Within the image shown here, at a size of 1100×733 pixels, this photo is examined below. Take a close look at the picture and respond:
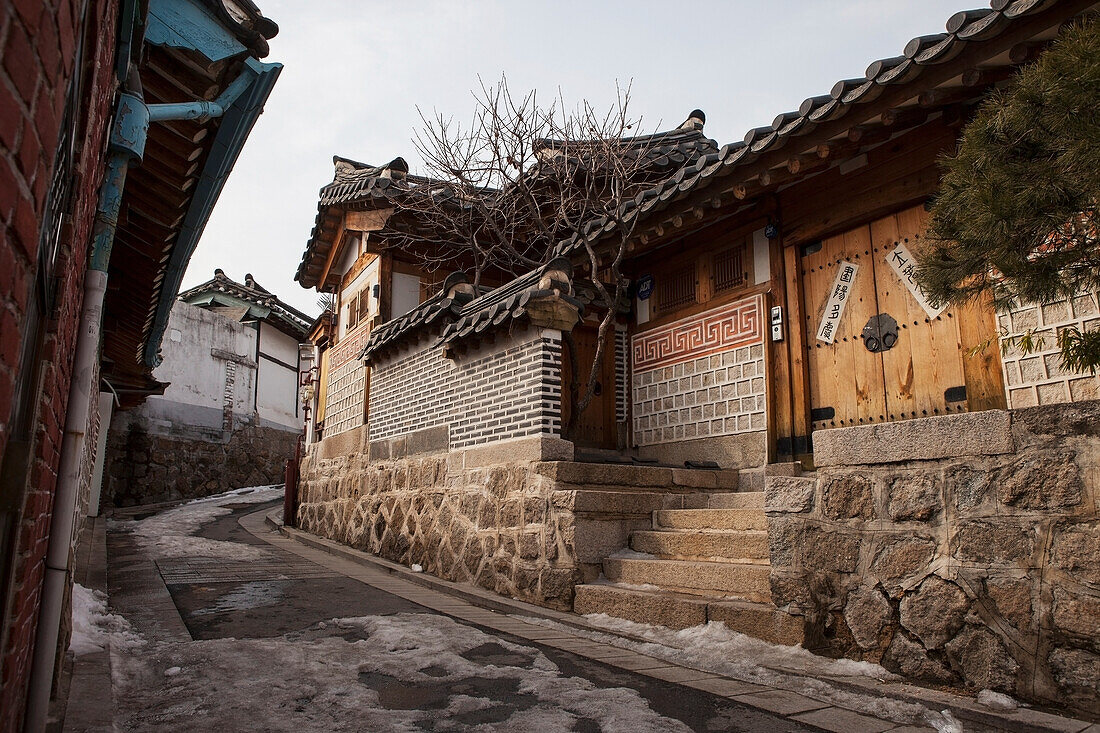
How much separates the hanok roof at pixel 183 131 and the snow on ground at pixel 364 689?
2.95 meters

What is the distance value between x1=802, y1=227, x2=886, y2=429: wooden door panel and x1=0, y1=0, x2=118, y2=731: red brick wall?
6119mm

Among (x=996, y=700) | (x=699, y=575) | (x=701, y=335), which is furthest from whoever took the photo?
(x=701, y=335)

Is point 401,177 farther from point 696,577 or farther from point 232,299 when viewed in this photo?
point 232,299

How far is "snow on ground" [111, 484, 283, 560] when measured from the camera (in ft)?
32.9

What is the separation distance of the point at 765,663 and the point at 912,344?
335 cm

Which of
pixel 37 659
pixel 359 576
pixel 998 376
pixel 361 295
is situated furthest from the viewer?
pixel 361 295

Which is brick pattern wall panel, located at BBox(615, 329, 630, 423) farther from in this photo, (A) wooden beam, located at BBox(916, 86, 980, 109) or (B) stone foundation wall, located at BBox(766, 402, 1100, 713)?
(A) wooden beam, located at BBox(916, 86, 980, 109)

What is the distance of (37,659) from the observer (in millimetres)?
2631

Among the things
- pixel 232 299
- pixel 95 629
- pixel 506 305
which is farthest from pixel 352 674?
pixel 232 299

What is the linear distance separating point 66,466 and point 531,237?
33.8ft

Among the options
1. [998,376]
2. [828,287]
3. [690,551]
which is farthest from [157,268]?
[998,376]

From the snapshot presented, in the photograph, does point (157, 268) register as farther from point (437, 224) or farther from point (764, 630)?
point (437, 224)

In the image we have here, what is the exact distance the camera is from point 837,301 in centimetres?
702

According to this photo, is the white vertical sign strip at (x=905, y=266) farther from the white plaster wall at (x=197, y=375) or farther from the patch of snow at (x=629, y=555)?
the white plaster wall at (x=197, y=375)
